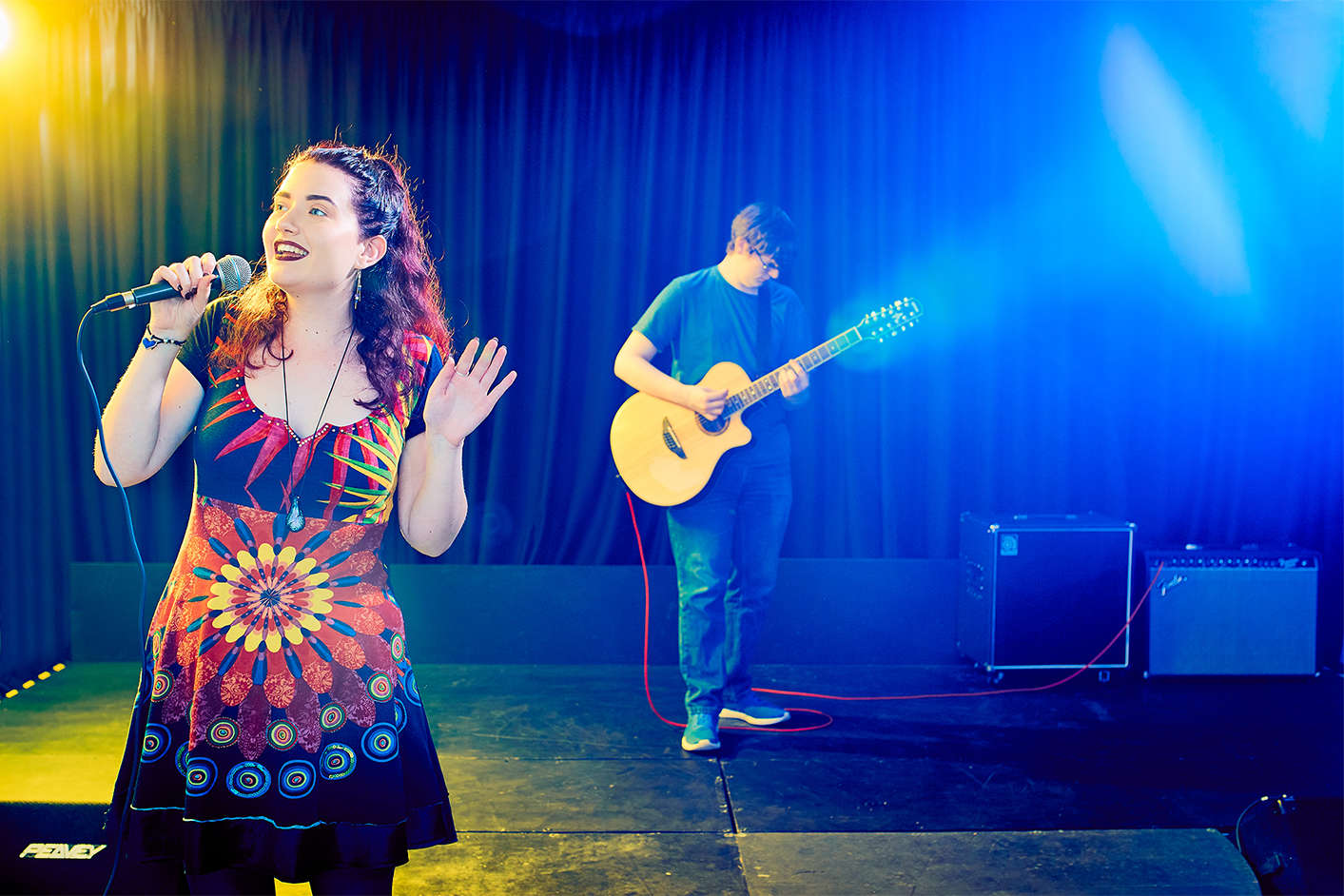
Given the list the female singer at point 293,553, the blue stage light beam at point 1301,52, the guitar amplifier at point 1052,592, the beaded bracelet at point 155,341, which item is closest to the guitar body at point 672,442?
the guitar amplifier at point 1052,592

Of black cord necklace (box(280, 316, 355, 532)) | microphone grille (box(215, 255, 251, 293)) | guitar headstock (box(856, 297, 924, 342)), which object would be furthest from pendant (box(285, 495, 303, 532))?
guitar headstock (box(856, 297, 924, 342))

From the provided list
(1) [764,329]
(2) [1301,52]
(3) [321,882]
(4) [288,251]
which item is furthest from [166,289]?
(2) [1301,52]

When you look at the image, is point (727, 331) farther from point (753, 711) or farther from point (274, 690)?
point (274, 690)

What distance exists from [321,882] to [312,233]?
88 cm

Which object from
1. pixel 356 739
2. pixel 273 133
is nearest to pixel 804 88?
pixel 273 133

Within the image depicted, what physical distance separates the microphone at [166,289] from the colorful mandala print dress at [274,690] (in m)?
0.15

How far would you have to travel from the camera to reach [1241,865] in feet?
8.83

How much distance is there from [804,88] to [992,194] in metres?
0.87

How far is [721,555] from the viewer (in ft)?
11.4

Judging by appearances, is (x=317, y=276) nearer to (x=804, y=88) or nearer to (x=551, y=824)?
(x=551, y=824)

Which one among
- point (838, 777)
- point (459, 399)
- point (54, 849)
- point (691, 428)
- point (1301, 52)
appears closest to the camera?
point (459, 399)

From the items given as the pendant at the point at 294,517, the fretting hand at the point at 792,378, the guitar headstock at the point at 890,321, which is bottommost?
the pendant at the point at 294,517

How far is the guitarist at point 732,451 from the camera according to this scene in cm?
348

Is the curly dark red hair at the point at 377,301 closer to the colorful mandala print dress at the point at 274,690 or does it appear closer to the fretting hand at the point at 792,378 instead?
the colorful mandala print dress at the point at 274,690
